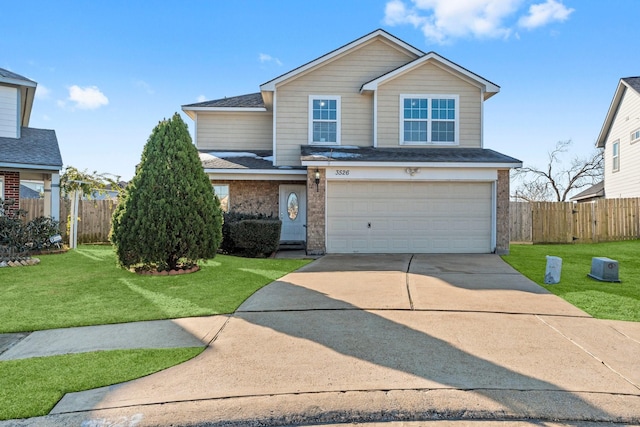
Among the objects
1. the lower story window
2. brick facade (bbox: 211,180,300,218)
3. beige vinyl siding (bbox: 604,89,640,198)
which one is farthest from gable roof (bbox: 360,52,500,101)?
beige vinyl siding (bbox: 604,89,640,198)

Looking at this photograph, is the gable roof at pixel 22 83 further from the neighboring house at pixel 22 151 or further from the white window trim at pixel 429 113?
the white window trim at pixel 429 113

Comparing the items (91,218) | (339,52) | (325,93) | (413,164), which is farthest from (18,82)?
(413,164)

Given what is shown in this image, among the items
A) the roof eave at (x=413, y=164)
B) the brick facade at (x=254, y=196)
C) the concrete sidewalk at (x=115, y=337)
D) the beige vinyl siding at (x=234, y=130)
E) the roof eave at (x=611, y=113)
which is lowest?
the concrete sidewalk at (x=115, y=337)

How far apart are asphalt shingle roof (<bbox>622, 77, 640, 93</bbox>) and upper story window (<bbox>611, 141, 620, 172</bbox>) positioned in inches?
129

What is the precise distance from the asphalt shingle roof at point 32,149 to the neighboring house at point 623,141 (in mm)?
24806

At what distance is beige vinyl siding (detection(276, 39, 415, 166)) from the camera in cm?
1433

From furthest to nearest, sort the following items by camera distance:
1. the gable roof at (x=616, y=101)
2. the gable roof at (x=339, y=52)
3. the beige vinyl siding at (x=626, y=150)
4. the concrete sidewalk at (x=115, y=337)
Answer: the gable roof at (x=616, y=101) < the beige vinyl siding at (x=626, y=150) < the gable roof at (x=339, y=52) < the concrete sidewalk at (x=115, y=337)

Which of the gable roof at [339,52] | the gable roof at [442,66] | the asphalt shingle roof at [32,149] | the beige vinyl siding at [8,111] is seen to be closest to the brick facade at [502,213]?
the gable roof at [442,66]

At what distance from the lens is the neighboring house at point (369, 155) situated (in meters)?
12.5

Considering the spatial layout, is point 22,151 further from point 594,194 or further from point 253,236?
point 594,194

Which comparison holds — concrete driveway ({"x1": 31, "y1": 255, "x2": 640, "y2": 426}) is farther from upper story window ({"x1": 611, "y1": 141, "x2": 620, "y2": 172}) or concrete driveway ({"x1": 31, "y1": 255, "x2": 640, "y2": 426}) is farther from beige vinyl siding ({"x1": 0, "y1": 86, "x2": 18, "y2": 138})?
upper story window ({"x1": 611, "y1": 141, "x2": 620, "y2": 172})

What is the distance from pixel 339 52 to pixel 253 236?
24.5 feet

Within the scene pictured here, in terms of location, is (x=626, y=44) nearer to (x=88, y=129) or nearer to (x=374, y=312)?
(x=374, y=312)

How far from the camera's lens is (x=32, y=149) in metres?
13.7
